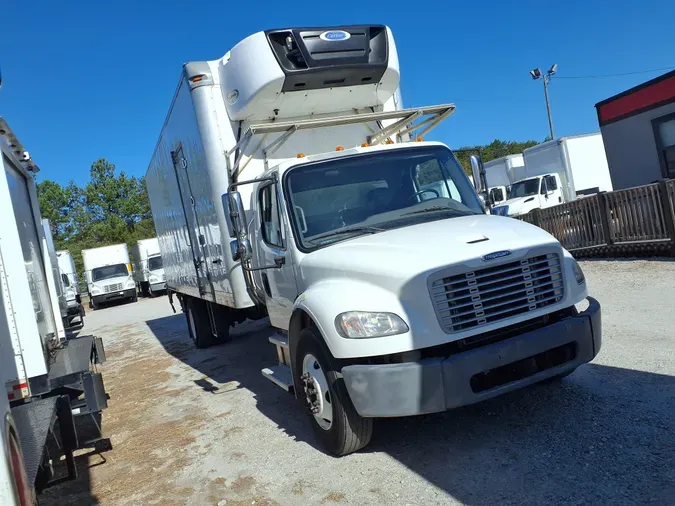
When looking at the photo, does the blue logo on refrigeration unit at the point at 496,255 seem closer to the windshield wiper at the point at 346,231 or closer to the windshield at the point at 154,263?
the windshield wiper at the point at 346,231

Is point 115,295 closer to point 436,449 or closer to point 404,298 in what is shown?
point 436,449

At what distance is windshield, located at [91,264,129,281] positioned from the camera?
97.9 ft

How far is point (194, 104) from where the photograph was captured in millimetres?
6570

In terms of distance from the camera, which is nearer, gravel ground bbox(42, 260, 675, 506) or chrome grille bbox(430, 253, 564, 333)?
gravel ground bbox(42, 260, 675, 506)

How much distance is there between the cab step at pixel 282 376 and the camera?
509 centimetres

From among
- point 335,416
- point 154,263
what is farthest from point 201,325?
point 154,263

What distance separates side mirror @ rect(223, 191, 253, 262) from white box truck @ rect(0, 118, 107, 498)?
1.81 metres

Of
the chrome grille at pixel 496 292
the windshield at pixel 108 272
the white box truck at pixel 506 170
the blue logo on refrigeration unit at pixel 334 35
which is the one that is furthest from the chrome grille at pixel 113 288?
the chrome grille at pixel 496 292

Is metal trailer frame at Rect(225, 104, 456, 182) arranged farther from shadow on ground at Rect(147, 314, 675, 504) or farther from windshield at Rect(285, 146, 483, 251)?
shadow on ground at Rect(147, 314, 675, 504)

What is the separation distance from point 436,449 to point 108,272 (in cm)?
2871

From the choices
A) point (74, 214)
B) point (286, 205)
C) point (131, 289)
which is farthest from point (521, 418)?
point (74, 214)

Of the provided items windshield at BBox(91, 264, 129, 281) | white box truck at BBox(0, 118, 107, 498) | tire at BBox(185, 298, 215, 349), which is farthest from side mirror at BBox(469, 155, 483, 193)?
windshield at BBox(91, 264, 129, 281)

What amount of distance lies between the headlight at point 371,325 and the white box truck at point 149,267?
Answer: 25377mm

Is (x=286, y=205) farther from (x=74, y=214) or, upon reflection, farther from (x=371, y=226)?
(x=74, y=214)
